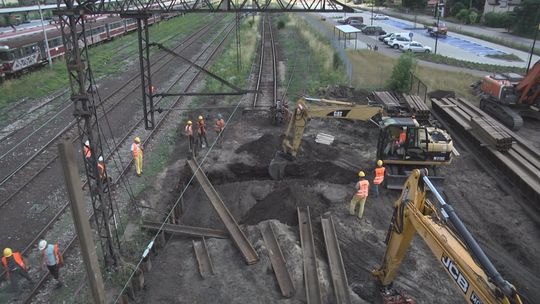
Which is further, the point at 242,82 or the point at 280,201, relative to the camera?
the point at 242,82

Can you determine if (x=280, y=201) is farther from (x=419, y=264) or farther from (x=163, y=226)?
(x=419, y=264)

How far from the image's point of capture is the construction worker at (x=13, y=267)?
9.94m

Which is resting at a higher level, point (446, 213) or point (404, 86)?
point (446, 213)

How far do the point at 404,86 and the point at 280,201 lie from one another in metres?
16.5

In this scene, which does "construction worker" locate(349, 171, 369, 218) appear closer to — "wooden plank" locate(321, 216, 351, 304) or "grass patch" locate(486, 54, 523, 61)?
"wooden plank" locate(321, 216, 351, 304)

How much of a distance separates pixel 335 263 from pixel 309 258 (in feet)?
2.22

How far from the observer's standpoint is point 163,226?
40.8 feet

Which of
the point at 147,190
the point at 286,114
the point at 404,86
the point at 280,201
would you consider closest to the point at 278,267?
the point at 280,201

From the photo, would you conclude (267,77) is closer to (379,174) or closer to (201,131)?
(201,131)

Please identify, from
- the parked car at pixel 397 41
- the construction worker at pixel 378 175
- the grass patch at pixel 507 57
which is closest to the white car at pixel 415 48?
the parked car at pixel 397 41

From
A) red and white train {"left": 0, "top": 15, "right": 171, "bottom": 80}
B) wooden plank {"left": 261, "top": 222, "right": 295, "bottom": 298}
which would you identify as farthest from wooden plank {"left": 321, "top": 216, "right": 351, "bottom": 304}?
red and white train {"left": 0, "top": 15, "right": 171, "bottom": 80}

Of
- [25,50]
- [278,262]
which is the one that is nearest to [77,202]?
[278,262]

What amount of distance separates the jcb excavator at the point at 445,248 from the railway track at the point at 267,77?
39.2 ft

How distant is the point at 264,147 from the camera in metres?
18.2
